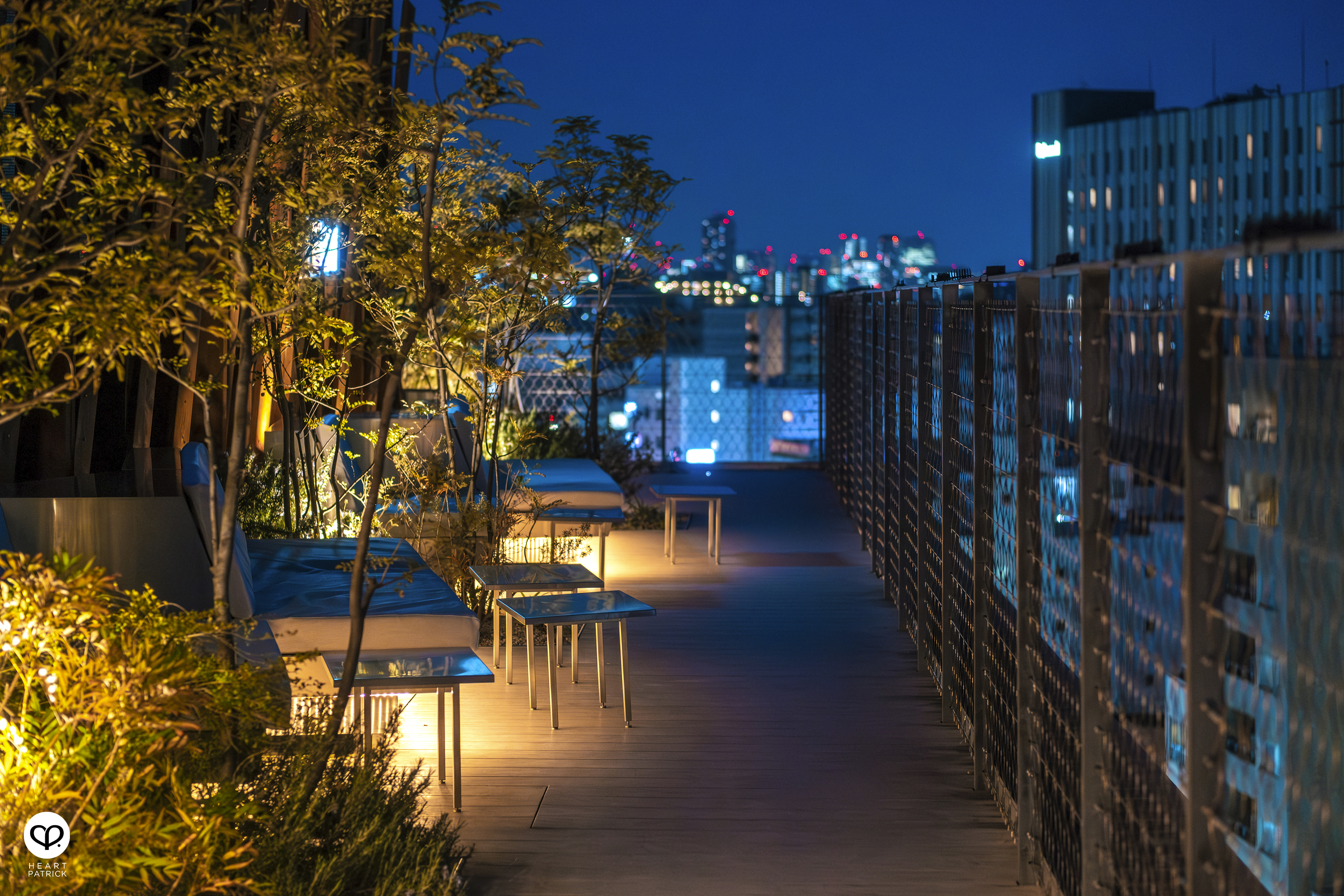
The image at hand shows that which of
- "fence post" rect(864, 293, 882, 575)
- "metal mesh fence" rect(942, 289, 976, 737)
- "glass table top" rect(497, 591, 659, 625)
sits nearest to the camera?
"metal mesh fence" rect(942, 289, 976, 737)

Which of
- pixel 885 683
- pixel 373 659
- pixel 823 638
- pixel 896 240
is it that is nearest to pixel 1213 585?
pixel 373 659

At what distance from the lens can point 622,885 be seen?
3.33 m

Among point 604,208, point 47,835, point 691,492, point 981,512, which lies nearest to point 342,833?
point 47,835

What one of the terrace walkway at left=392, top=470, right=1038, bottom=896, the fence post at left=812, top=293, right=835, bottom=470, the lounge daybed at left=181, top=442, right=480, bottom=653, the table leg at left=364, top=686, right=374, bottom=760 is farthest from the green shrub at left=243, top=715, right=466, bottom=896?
the fence post at left=812, top=293, right=835, bottom=470

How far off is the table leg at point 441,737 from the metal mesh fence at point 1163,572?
65.2 inches

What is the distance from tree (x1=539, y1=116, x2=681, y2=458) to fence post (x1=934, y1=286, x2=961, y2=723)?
221cm

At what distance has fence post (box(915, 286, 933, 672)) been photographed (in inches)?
218

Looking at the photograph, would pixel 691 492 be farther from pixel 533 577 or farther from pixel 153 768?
pixel 153 768

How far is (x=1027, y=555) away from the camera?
3357 millimetres

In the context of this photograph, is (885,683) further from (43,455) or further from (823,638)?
(43,455)

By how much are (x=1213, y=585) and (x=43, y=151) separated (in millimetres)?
2374

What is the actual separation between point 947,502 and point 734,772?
135cm

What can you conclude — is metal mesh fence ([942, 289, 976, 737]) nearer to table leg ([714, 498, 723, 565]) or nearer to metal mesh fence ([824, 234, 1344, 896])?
metal mesh fence ([824, 234, 1344, 896])

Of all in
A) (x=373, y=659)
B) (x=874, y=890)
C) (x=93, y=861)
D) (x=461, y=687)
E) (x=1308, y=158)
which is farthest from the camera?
(x=1308, y=158)
